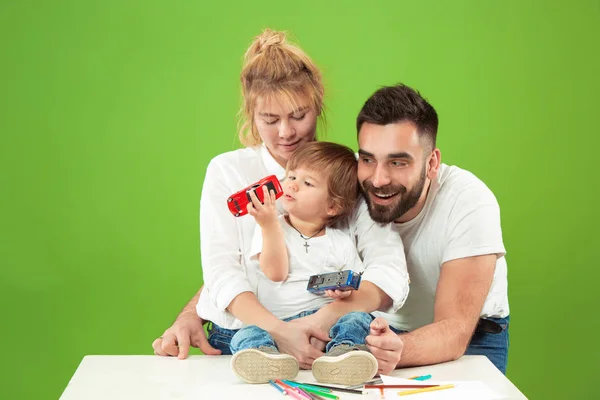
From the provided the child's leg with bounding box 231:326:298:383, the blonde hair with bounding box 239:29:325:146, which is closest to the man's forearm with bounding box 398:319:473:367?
the child's leg with bounding box 231:326:298:383

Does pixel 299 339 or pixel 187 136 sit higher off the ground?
pixel 187 136

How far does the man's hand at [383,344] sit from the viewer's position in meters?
2.22

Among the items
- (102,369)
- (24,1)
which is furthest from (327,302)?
(24,1)

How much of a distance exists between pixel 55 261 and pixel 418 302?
73.1 inches

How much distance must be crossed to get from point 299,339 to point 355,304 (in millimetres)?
192

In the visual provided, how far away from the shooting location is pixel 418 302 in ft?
9.75

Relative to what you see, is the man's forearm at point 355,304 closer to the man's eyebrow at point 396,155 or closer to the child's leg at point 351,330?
the child's leg at point 351,330

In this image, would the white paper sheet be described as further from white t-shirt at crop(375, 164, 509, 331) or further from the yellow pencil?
white t-shirt at crop(375, 164, 509, 331)

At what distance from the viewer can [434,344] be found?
2.42 metres

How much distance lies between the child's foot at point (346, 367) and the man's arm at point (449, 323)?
72mm

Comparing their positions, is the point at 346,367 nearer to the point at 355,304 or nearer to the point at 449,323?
the point at 355,304

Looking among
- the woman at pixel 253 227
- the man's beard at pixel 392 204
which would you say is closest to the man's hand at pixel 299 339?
the woman at pixel 253 227

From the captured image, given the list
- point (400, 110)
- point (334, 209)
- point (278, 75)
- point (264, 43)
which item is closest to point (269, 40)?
point (264, 43)

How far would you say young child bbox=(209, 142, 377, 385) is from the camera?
2355 mm
